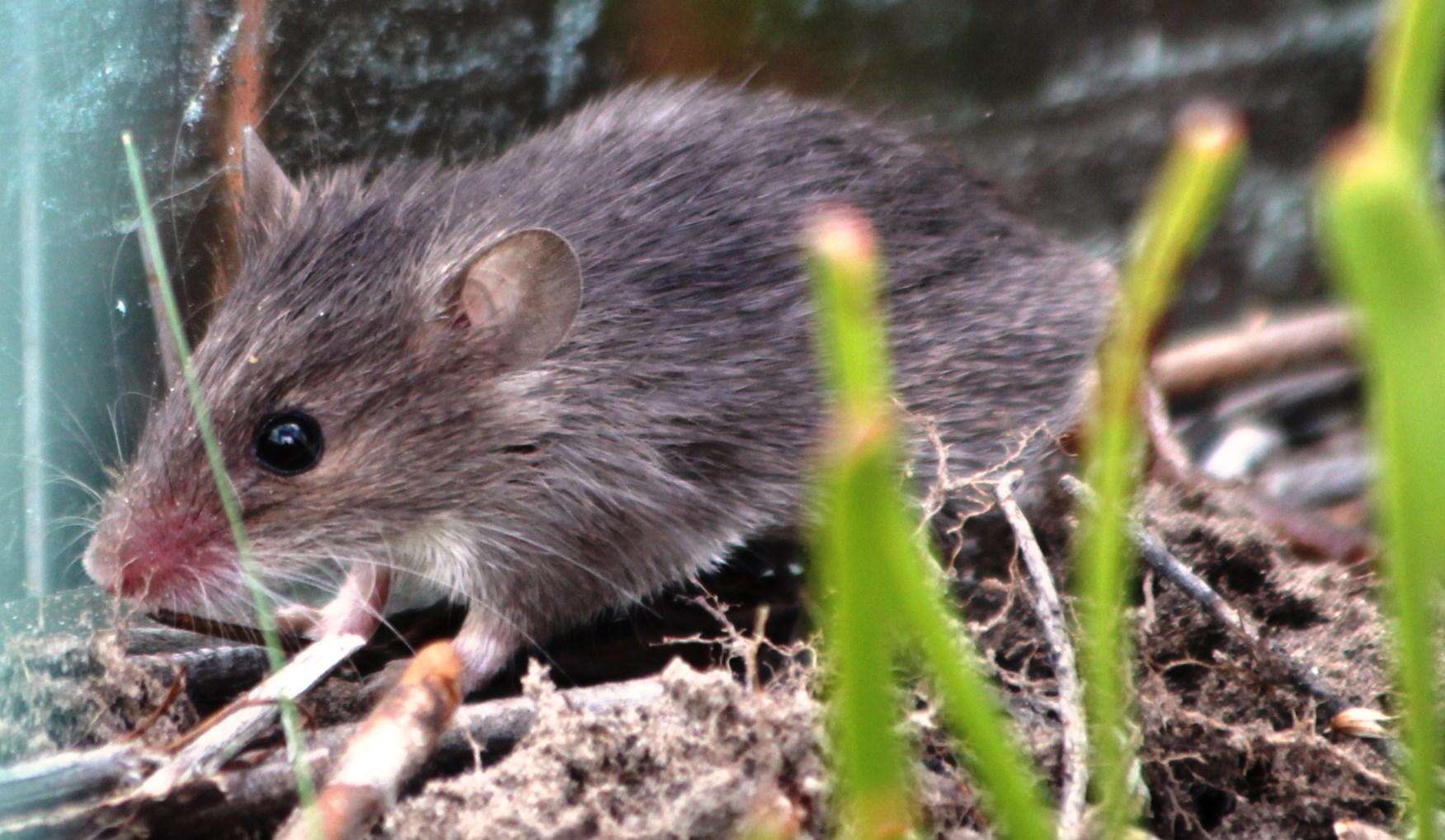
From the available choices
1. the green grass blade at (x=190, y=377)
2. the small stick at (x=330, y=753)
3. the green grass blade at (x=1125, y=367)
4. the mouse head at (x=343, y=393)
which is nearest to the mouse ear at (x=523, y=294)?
the mouse head at (x=343, y=393)

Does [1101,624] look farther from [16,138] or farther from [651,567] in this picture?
[651,567]

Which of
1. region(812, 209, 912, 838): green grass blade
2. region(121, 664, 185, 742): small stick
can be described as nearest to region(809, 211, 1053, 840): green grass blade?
region(812, 209, 912, 838): green grass blade

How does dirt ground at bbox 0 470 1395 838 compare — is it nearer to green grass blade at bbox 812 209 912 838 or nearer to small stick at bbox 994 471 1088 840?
small stick at bbox 994 471 1088 840

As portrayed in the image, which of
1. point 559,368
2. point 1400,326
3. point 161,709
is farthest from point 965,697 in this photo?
point 559,368

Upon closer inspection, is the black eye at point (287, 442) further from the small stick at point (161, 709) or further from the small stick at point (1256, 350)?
the small stick at point (1256, 350)

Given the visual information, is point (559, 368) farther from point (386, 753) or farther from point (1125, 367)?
point (1125, 367)

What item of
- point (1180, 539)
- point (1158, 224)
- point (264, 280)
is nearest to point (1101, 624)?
point (1158, 224)
